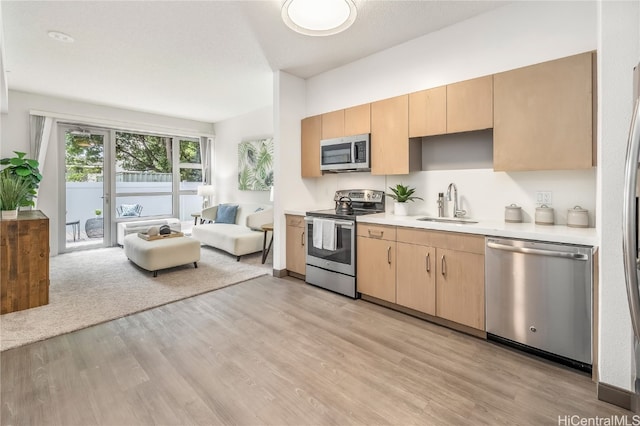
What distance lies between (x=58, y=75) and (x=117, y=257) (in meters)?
2.73

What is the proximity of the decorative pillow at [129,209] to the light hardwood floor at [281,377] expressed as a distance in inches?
162

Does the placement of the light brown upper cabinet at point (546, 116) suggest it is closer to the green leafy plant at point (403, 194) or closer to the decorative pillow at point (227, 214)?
the green leafy plant at point (403, 194)

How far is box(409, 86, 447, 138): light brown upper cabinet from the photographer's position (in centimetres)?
279

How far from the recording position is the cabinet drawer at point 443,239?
7.72ft

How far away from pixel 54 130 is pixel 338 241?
525 centimetres

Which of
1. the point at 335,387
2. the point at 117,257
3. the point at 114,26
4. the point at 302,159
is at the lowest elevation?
the point at 335,387

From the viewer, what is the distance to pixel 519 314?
215 centimetres

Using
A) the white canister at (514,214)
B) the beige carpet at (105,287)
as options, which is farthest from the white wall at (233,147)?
the white canister at (514,214)

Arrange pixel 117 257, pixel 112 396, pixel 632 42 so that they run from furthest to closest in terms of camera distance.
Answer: pixel 117 257, pixel 112 396, pixel 632 42

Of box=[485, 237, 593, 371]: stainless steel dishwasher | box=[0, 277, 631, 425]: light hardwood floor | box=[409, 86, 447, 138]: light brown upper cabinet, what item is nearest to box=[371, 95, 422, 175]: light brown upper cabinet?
box=[409, 86, 447, 138]: light brown upper cabinet

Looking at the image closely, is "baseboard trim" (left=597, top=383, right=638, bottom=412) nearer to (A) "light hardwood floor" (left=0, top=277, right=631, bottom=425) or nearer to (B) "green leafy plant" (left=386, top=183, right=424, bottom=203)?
(A) "light hardwood floor" (left=0, top=277, right=631, bottom=425)

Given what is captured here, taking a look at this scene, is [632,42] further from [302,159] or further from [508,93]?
[302,159]

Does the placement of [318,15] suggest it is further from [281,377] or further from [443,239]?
[281,377]

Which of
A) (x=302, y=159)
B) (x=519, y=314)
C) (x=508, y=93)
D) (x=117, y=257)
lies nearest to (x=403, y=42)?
(x=508, y=93)
